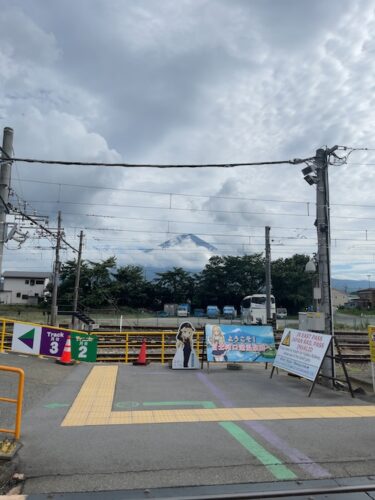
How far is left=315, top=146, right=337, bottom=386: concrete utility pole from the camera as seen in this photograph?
1189 cm

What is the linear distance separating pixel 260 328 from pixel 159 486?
33.5ft

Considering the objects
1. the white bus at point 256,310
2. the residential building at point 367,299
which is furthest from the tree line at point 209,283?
the residential building at point 367,299

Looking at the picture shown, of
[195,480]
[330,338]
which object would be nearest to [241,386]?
[330,338]

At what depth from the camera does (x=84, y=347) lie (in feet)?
51.1

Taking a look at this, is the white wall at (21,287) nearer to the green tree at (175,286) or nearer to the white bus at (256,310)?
the green tree at (175,286)

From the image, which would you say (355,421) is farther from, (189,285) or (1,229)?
(189,285)

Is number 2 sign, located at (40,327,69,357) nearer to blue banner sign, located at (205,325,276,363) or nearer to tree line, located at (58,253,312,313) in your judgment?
blue banner sign, located at (205,325,276,363)

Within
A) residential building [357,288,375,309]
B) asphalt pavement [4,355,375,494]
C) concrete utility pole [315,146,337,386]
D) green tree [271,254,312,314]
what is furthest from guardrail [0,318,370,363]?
residential building [357,288,375,309]

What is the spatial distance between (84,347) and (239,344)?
5861mm

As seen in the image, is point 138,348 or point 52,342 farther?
point 138,348

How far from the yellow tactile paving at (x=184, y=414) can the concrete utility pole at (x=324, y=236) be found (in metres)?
3.39

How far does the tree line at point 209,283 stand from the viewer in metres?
71.6

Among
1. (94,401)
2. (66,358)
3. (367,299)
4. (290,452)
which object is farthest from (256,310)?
(367,299)

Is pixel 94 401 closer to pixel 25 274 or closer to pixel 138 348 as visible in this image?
pixel 138 348
